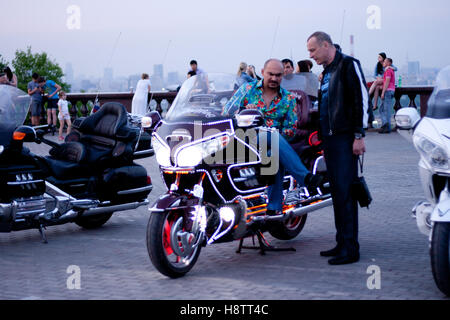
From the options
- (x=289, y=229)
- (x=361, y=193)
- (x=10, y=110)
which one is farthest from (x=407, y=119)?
(x=10, y=110)

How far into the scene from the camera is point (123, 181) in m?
8.81

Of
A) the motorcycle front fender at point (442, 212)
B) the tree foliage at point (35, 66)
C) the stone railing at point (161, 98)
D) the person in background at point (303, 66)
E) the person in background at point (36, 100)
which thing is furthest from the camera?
→ the tree foliage at point (35, 66)

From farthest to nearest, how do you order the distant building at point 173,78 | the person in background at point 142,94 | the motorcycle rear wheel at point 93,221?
the person in background at point 142,94 < the distant building at point 173,78 < the motorcycle rear wheel at point 93,221

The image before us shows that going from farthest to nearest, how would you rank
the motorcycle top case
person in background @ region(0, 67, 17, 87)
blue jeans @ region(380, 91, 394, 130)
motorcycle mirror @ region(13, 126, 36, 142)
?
blue jeans @ region(380, 91, 394, 130)
person in background @ region(0, 67, 17, 87)
the motorcycle top case
motorcycle mirror @ region(13, 126, 36, 142)

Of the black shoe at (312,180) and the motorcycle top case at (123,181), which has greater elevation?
the black shoe at (312,180)

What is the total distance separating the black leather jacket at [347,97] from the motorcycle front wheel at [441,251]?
164 centimetres

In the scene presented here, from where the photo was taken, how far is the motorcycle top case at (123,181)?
28.6 ft

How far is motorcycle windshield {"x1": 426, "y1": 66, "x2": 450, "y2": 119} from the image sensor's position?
5.71m

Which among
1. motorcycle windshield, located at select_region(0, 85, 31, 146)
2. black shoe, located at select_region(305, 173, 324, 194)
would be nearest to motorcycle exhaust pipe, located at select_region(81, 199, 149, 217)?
motorcycle windshield, located at select_region(0, 85, 31, 146)

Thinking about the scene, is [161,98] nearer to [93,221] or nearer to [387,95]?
[387,95]

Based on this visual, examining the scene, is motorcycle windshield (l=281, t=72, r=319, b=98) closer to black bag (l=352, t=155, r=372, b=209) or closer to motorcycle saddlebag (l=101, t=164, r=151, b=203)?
motorcycle saddlebag (l=101, t=164, r=151, b=203)

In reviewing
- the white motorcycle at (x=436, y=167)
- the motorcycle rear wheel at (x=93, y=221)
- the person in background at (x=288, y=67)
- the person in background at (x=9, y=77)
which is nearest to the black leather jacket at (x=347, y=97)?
the white motorcycle at (x=436, y=167)

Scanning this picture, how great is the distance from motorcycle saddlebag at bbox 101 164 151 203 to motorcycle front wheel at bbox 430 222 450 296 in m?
4.29

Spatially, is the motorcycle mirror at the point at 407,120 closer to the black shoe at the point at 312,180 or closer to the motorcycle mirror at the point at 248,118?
the motorcycle mirror at the point at 248,118
